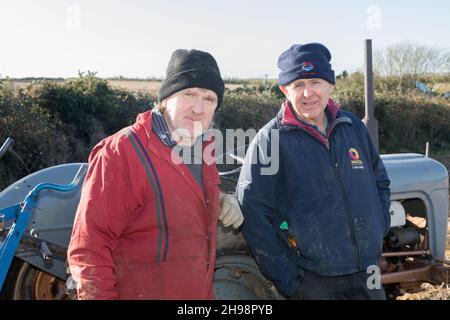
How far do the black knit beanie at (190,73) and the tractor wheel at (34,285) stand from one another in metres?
1.17

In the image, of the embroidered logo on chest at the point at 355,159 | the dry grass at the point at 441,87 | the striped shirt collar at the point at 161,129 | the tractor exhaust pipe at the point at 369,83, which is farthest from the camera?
the dry grass at the point at 441,87

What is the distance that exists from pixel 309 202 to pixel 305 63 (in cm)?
67

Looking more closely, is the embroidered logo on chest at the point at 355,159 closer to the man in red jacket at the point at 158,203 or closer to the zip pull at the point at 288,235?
the zip pull at the point at 288,235

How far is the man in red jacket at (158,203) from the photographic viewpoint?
1.63m

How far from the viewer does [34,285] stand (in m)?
2.48

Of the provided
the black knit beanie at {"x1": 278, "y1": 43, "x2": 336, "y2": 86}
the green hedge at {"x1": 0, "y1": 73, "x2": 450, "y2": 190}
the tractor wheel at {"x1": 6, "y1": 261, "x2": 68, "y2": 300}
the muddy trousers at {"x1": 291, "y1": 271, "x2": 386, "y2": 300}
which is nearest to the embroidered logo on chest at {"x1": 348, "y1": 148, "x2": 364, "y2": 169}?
the black knit beanie at {"x1": 278, "y1": 43, "x2": 336, "y2": 86}

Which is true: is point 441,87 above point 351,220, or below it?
below

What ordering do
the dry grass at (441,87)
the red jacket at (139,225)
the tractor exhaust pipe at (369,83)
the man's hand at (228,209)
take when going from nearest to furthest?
the red jacket at (139,225) → the man's hand at (228,209) → the tractor exhaust pipe at (369,83) → the dry grass at (441,87)

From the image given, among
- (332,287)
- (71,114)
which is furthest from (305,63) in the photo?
(71,114)

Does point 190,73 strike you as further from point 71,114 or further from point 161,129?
point 71,114

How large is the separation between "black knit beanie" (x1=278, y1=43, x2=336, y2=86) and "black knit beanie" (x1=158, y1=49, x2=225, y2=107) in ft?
1.74

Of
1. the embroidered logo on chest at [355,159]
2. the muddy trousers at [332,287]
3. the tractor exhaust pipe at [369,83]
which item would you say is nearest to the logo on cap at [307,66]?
the embroidered logo on chest at [355,159]

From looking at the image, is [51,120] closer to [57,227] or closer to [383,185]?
[57,227]
